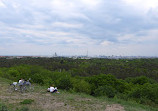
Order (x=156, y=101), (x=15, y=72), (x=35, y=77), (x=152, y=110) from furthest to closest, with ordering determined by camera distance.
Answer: (x=15, y=72) → (x=35, y=77) → (x=156, y=101) → (x=152, y=110)

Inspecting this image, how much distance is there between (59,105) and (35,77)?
11098 millimetres

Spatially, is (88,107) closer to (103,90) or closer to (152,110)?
(152,110)

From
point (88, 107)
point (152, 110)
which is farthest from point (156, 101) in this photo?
point (88, 107)

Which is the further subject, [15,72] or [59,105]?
[15,72]

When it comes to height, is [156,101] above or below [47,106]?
below

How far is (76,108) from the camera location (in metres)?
6.42

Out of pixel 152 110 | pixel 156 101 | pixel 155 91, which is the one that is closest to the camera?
pixel 152 110

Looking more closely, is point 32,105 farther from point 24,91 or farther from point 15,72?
point 15,72

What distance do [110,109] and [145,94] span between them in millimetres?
5207

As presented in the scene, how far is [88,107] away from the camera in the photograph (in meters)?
6.61

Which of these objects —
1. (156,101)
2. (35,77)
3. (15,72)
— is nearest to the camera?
(156,101)

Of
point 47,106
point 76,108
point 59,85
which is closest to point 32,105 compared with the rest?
point 47,106

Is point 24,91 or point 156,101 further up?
point 24,91

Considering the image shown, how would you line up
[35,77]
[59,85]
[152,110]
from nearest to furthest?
[152,110], [59,85], [35,77]
